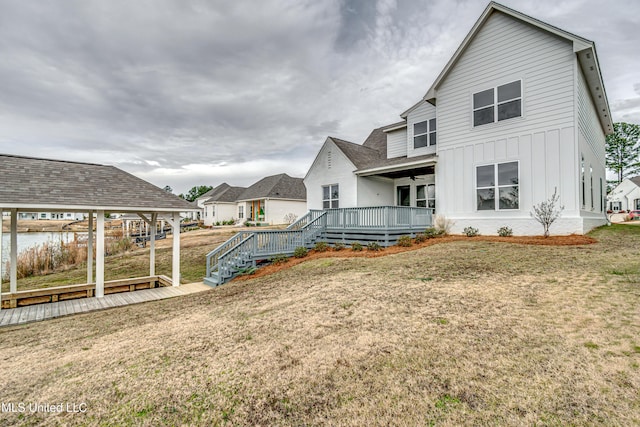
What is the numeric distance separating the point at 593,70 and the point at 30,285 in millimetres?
23602

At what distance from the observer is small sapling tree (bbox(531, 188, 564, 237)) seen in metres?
10.6

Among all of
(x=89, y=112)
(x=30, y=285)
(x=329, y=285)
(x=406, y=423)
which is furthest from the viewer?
(x=89, y=112)

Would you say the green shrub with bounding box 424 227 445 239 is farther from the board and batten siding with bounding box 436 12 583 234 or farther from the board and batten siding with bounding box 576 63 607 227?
the board and batten siding with bounding box 576 63 607 227

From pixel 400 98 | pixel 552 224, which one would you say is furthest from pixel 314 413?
pixel 400 98

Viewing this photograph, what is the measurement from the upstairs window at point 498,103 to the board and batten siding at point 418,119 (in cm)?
262

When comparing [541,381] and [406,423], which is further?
[541,381]

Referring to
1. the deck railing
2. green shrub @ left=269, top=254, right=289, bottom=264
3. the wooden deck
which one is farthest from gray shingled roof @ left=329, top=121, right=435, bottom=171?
the wooden deck

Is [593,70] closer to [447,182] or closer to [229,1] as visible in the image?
[447,182]

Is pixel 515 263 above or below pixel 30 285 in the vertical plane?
above

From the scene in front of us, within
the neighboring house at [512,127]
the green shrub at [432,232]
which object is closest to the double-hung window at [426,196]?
the neighboring house at [512,127]

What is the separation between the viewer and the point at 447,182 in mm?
13398

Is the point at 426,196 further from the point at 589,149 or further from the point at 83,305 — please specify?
the point at 83,305

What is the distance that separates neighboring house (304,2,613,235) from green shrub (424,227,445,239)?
716 mm

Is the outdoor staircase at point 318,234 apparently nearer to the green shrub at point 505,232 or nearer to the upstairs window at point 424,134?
the green shrub at point 505,232
